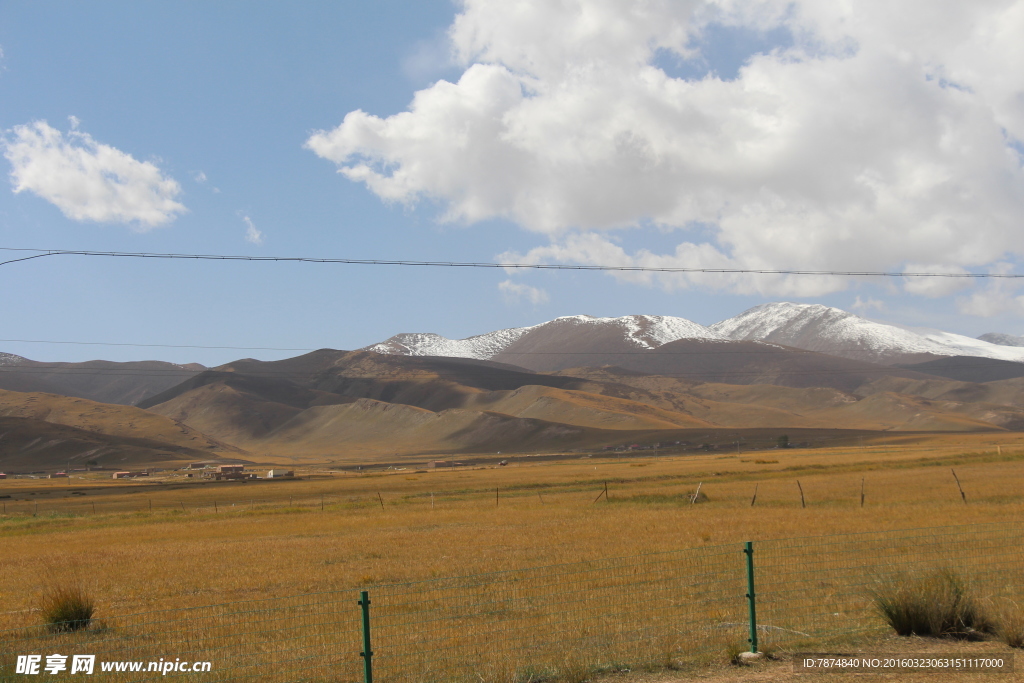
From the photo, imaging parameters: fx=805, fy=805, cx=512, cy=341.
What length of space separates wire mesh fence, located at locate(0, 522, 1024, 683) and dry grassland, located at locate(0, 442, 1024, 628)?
272 centimetres

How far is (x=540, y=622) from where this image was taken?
14.3 m

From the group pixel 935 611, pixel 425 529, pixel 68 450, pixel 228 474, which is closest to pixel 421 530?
pixel 425 529

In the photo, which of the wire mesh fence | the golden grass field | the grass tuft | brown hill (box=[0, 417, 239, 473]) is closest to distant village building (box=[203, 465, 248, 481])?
brown hill (box=[0, 417, 239, 473])

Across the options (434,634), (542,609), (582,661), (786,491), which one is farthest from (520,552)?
(786,491)

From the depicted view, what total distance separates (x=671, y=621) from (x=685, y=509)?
2452 cm

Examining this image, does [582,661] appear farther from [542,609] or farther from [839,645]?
[542,609]

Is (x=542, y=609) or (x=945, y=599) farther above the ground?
(x=945, y=599)

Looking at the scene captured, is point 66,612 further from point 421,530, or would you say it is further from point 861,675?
point 421,530

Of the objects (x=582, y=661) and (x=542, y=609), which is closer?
(x=582, y=661)

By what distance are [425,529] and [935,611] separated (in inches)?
986

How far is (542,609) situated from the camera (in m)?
15.5

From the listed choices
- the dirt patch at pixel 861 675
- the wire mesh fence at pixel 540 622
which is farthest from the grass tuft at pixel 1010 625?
the wire mesh fence at pixel 540 622

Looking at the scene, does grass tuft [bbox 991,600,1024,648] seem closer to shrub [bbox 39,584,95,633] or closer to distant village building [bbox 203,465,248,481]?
shrub [bbox 39,584,95,633]

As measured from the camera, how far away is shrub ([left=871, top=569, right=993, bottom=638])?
37.2ft
